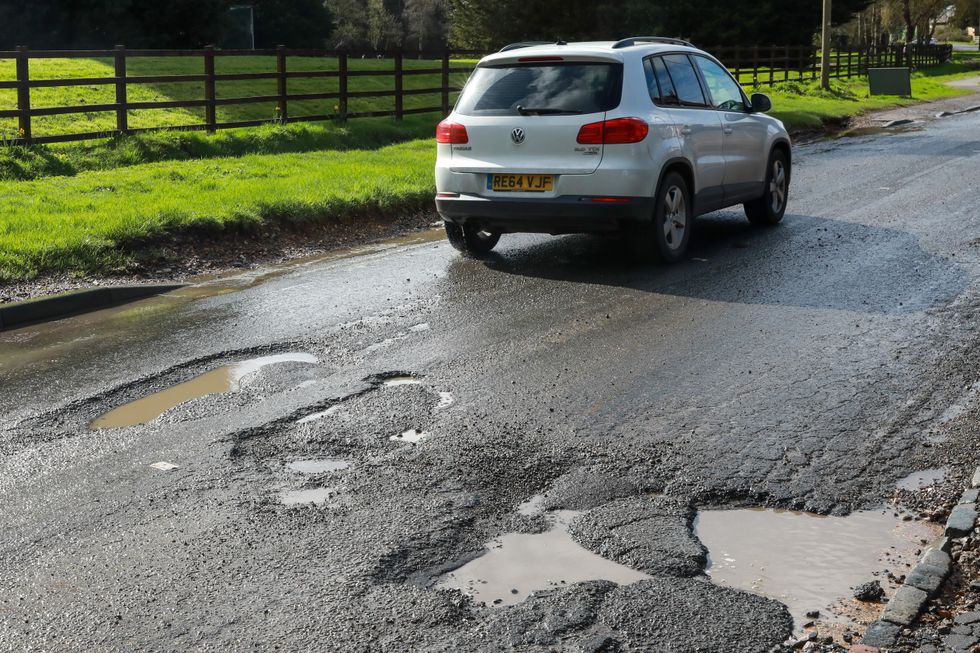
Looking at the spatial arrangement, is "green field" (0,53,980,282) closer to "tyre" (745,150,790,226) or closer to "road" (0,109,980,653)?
"road" (0,109,980,653)

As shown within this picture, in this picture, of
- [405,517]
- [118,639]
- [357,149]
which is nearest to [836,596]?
[405,517]

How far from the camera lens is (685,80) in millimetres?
10297

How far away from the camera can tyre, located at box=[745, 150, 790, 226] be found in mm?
11836

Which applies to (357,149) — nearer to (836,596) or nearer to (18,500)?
(18,500)

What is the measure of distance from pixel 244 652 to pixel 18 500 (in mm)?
1754

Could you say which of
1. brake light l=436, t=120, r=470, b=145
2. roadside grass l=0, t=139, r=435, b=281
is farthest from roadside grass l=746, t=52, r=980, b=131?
brake light l=436, t=120, r=470, b=145

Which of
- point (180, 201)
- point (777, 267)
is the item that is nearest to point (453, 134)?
point (777, 267)

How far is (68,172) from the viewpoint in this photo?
1512 cm

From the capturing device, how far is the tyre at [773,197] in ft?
38.8

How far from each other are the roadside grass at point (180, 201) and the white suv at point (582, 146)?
102 inches

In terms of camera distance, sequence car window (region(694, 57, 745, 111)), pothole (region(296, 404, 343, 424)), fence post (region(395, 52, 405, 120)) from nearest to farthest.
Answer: pothole (region(296, 404, 343, 424)) → car window (region(694, 57, 745, 111)) → fence post (region(395, 52, 405, 120))

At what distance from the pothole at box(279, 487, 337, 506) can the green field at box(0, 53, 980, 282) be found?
5355 millimetres

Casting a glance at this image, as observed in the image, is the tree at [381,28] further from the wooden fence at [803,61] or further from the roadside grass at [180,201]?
the roadside grass at [180,201]

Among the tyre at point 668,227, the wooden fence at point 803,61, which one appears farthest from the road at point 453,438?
the wooden fence at point 803,61
